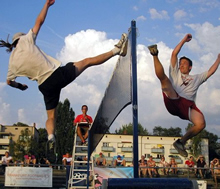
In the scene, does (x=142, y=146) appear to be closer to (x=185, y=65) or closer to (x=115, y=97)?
(x=185, y=65)

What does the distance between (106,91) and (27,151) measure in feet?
104

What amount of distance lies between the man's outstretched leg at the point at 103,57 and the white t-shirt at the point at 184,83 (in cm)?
125

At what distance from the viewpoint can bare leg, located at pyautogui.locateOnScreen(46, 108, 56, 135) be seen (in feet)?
17.2

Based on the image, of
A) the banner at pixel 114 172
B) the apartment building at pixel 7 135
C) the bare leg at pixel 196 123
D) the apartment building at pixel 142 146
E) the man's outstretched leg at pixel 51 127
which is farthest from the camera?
the apartment building at pixel 7 135

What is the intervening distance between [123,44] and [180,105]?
1675 millimetres

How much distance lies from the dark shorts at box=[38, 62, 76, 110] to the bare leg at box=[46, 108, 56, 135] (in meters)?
0.07

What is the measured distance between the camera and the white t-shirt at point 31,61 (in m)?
5.27

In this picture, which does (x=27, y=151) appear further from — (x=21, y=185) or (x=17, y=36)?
(x=17, y=36)

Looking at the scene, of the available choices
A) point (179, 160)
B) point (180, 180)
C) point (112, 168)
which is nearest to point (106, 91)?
point (180, 180)

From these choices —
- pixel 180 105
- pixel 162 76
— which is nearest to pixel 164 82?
pixel 162 76

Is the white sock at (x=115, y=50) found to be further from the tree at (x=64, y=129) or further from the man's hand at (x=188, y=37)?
the tree at (x=64, y=129)

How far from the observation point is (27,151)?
123 feet

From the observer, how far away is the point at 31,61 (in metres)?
5.25

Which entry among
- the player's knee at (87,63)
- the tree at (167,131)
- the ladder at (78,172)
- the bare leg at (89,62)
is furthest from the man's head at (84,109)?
the tree at (167,131)
